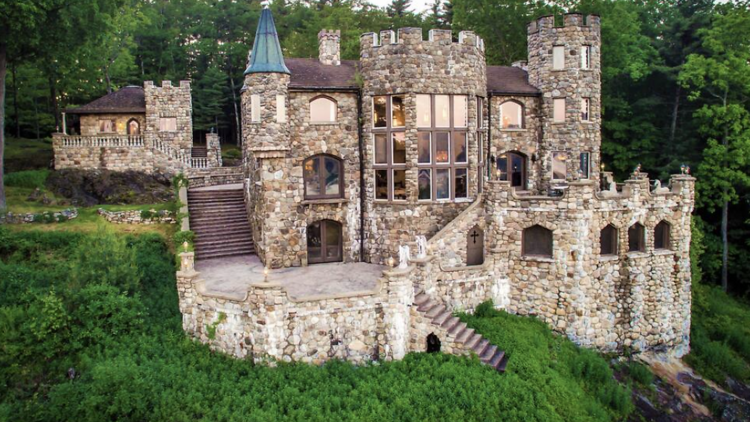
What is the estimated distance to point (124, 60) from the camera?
47531mm

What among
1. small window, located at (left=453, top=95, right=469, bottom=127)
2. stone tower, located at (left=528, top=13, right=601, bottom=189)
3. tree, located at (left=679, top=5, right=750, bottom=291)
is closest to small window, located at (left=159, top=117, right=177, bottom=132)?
small window, located at (left=453, top=95, right=469, bottom=127)

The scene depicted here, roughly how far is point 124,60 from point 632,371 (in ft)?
152

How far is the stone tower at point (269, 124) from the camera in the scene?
21750 millimetres

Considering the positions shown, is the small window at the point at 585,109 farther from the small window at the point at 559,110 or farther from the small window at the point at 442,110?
the small window at the point at 442,110

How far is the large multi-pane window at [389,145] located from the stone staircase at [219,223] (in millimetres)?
7185

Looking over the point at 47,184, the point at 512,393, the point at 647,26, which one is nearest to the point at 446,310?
the point at 512,393

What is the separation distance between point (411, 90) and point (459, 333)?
32.8ft

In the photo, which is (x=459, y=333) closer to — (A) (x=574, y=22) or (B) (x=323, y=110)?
(B) (x=323, y=110)

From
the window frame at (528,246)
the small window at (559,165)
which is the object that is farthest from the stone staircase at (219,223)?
the small window at (559,165)

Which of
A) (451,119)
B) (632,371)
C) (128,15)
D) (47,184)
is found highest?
(128,15)

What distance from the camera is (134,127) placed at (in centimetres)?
3703

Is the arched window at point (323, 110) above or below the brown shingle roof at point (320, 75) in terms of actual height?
below

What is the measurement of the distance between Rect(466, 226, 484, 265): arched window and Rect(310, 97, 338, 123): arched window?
7.84 m

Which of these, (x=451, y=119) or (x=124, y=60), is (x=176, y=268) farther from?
(x=124, y=60)
